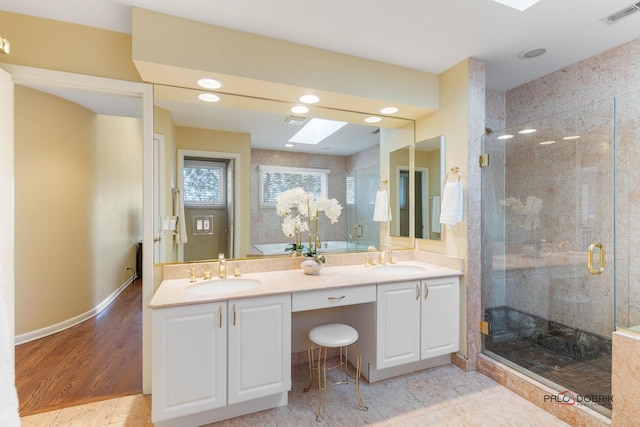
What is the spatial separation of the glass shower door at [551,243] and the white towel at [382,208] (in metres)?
0.84

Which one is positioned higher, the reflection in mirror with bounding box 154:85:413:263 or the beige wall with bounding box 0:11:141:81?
the beige wall with bounding box 0:11:141:81

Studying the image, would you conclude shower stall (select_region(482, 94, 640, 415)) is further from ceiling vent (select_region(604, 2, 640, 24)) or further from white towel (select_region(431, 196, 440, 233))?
ceiling vent (select_region(604, 2, 640, 24))

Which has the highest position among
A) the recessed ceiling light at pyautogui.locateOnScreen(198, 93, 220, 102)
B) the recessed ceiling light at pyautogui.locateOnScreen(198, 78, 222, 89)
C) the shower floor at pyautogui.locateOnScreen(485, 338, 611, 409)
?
the recessed ceiling light at pyautogui.locateOnScreen(198, 78, 222, 89)

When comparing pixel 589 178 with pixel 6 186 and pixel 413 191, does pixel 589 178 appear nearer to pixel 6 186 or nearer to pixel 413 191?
pixel 413 191

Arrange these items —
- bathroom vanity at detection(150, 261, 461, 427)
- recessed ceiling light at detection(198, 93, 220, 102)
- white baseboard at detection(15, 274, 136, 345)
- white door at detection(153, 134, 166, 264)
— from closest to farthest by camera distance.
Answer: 1. bathroom vanity at detection(150, 261, 461, 427)
2. white door at detection(153, 134, 166, 264)
3. recessed ceiling light at detection(198, 93, 220, 102)
4. white baseboard at detection(15, 274, 136, 345)

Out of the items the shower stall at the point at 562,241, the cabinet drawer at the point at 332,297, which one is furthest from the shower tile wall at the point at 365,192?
the shower stall at the point at 562,241

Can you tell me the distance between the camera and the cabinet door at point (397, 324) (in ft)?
7.06

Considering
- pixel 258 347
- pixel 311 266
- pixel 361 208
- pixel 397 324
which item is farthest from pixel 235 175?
pixel 397 324

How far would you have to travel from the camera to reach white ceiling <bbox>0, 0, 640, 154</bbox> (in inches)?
70.3

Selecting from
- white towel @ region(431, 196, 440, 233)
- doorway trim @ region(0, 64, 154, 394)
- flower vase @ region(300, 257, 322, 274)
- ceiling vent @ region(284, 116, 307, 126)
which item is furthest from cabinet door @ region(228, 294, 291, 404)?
white towel @ region(431, 196, 440, 233)

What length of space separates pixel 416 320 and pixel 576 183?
5.98 ft

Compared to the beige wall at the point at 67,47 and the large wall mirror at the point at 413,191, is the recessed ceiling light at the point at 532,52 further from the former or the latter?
the beige wall at the point at 67,47

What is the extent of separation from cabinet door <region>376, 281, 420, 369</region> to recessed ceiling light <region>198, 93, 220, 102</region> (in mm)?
1900

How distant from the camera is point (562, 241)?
255cm
